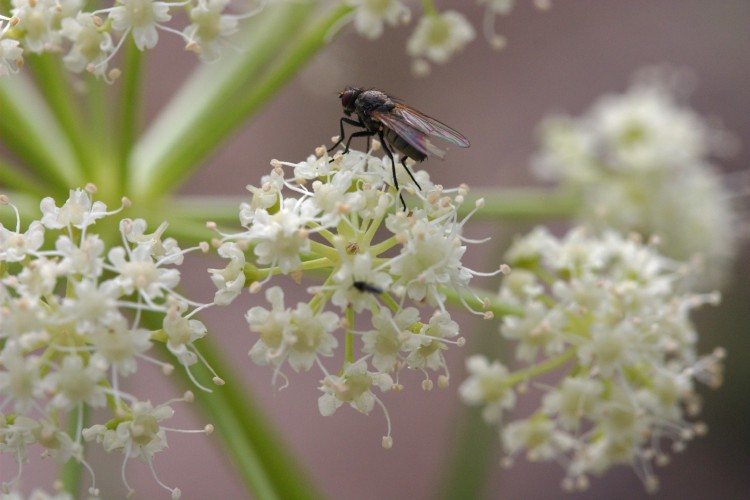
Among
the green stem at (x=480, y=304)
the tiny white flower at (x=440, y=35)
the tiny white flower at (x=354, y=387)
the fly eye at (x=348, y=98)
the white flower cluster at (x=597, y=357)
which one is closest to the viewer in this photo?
the tiny white flower at (x=354, y=387)

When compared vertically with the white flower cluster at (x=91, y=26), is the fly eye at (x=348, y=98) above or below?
below

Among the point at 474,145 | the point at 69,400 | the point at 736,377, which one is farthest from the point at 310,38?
the point at 474,145

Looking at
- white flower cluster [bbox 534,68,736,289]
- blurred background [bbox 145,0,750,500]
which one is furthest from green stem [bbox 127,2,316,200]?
blurred background [bbox 145,0,750,500]

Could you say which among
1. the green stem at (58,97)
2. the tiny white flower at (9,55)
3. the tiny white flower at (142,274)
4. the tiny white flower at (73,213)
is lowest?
the tiny white flower at (142,274)

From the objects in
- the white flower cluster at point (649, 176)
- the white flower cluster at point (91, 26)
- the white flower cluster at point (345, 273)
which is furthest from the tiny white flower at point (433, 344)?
the white flower cluster at point (649, 176)

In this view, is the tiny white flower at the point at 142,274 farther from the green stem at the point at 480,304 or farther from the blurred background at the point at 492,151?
the blurred background at the point at 492,151

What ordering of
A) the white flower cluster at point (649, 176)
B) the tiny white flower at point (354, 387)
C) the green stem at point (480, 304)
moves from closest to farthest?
the tiny white flower at point (354, 387)
the green stem at point (480, 304)
the white flower cluster at point (649, 176)

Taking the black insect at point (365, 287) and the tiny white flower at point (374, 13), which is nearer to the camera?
the black insect at point (365, 287)
